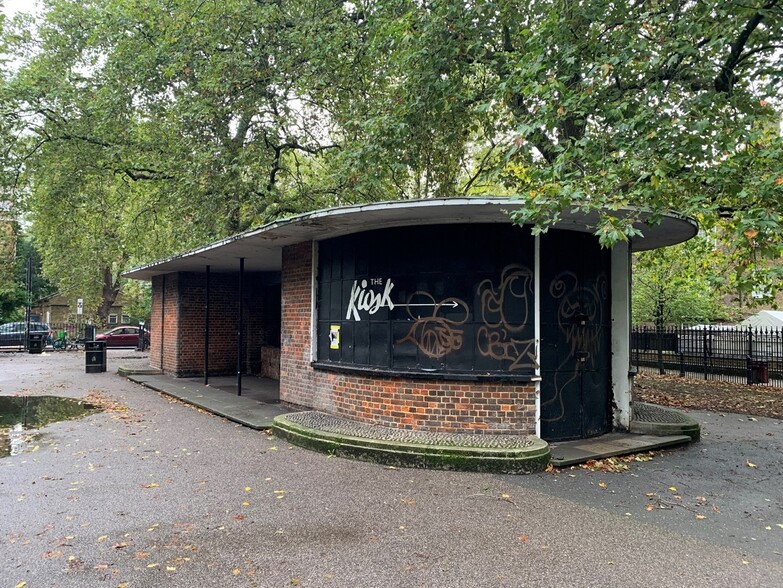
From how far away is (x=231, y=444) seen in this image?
24.1 feet

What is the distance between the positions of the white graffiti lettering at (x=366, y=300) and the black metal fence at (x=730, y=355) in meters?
11.9

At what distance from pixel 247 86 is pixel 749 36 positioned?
10.4 m

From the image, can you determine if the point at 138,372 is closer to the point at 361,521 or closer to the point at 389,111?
the point at 389,111

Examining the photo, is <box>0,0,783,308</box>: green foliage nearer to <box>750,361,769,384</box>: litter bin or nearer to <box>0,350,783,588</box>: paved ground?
<box>0,350,783,588</box>: paved ground

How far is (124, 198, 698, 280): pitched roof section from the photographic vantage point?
20.5 feet

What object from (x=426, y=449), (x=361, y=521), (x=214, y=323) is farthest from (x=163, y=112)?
(x=361, y=521)

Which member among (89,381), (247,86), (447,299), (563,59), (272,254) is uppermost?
(247,86)

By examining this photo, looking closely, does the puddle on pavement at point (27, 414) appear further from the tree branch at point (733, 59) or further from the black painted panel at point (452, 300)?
the tree branch at point (733, 59)

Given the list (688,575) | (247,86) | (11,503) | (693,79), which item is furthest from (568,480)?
(247,86)

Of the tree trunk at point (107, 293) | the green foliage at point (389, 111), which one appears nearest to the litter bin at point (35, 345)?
the green foliage at point (389, 111)

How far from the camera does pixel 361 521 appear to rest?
15.0 feet

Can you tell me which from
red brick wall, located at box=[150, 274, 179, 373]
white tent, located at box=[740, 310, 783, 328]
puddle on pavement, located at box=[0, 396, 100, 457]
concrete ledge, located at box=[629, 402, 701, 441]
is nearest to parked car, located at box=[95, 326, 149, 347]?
red brick wall, located at box=[150, 274, 179, 373]

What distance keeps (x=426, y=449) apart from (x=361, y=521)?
5.69 ft

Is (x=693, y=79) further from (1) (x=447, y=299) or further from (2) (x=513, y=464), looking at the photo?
(2) (x=513, y=464)
